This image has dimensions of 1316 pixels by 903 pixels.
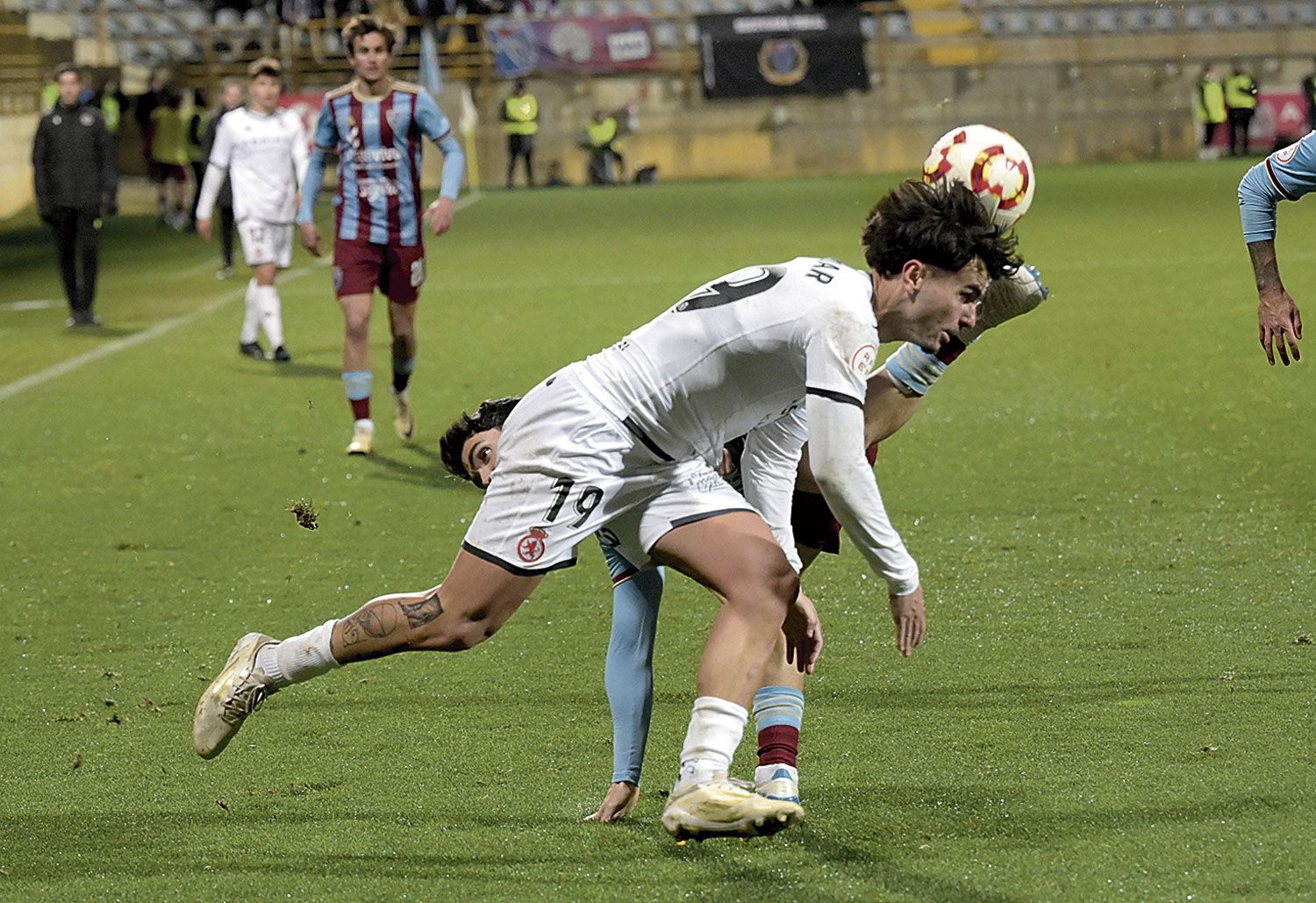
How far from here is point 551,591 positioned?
22.0 feet

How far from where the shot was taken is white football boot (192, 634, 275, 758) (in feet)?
14.0

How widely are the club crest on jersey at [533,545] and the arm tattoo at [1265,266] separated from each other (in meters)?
2.71

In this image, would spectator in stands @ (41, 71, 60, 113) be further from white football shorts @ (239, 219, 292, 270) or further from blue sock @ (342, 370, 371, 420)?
blue sock @ (342, 370, 371, 420)

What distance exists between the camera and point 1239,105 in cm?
3609

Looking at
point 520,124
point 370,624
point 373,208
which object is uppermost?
point 373,208

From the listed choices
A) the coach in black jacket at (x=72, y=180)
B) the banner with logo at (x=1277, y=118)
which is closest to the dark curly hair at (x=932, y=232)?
the coach in black jacket at (x=72, y=180)

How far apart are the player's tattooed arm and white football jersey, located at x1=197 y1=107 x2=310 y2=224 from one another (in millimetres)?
9322

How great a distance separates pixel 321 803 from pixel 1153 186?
26866 millimetres

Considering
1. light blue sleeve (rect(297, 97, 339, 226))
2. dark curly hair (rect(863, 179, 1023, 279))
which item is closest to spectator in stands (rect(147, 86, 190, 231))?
light blue sleeve (rect(297, 97, 339, 226))

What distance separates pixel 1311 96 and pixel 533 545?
36675mm

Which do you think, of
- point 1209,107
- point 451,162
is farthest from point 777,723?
point 1209,107

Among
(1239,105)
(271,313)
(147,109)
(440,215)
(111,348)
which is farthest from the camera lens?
(1239,105)

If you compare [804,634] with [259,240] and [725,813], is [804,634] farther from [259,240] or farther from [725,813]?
[259,240]

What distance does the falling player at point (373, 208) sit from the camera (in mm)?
9617
